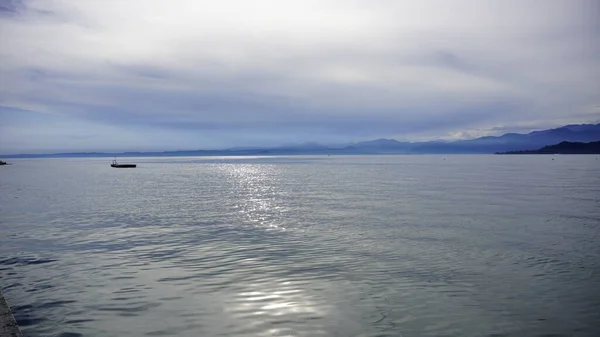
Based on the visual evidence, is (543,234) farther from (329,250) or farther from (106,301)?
(106,301)

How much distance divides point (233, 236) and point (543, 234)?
2237 centimetres

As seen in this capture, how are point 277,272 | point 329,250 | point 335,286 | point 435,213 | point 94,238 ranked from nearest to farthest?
point 335,286 < point 277,272 < point 329,250 < point 94,238 < point 435,213

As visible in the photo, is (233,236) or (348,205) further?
(348,205)

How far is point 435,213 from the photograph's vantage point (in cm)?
4256

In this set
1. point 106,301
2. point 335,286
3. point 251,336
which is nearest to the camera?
point 251,336

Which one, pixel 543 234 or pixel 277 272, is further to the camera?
pixel 543 234

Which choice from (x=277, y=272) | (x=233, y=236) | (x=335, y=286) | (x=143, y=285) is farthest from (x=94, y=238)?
(x=335, y=286)

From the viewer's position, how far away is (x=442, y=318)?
15.1 metres

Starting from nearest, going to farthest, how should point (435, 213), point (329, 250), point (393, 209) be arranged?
point (329, 250), point (435, 213), point (393, 209)

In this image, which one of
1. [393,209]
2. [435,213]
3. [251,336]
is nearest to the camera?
[251,336]

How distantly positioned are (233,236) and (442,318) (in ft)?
60.6

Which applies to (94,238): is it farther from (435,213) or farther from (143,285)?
(435,213)

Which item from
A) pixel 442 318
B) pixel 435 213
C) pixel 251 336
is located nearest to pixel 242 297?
pixel 251 336

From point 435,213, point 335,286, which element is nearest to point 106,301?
point 335,286
